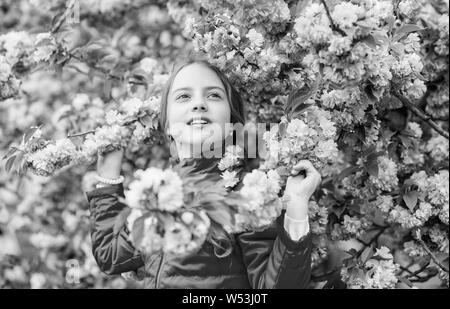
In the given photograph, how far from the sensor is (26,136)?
2762 mm

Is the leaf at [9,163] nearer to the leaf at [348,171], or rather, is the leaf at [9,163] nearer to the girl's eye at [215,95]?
the girl's eye at [215,95]

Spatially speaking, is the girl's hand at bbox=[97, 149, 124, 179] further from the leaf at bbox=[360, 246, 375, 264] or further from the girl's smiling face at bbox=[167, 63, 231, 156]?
the leaf at bbox=[360, 246, 375, 264]

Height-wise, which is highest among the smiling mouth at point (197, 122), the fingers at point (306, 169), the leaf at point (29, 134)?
the smiling mouth at point (197, 122)

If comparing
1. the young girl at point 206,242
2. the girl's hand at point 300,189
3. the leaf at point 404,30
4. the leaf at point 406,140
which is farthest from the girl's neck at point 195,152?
the leaf at point 406,140

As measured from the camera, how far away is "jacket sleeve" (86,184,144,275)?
2.53 metres

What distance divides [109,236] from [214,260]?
437 mm

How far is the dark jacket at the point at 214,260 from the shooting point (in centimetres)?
225

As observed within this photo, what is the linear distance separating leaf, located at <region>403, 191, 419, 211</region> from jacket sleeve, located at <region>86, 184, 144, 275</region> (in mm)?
1149

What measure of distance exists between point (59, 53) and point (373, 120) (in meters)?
1.47

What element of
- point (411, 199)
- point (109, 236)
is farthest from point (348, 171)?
point (109, 236)

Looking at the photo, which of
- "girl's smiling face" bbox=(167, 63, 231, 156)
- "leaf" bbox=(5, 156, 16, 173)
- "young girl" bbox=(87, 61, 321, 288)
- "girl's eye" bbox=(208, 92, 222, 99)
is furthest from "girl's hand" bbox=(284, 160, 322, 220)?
"leaf" bbox=(5, 156, 16, 173)

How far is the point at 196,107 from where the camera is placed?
7.99 feet
